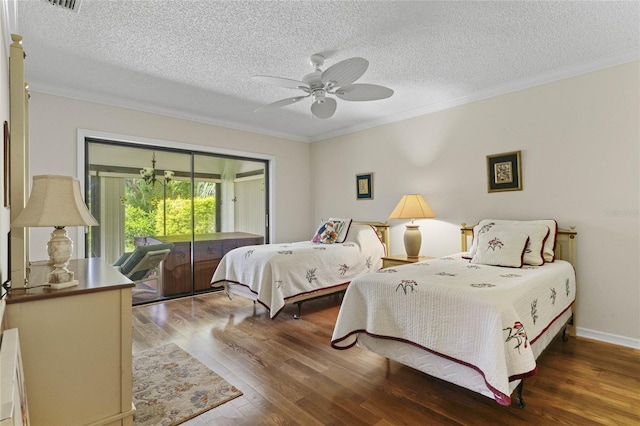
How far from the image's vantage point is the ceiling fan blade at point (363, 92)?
8.57 feet

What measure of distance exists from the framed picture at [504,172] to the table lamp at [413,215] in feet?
2.39

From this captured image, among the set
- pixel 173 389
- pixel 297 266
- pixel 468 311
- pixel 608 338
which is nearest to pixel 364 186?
pixel 297 266

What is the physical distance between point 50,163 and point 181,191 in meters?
1.42

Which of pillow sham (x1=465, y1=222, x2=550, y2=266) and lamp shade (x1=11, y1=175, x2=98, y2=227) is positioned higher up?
lamp shade (x1=11, y1=175, x2=98, y2=227)

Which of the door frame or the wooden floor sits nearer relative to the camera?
the wooden floor

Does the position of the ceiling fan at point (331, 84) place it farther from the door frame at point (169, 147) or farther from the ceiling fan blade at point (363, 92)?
the door frame at point (169, 147)

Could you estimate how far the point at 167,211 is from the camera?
4363 mm

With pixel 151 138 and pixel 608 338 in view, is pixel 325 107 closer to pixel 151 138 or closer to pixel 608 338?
pixel 151 138

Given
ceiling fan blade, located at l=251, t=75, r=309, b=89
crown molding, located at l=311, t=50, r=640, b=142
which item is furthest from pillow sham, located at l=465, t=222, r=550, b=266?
ceiling fan blade, located at l=251, t=75, r=309, b=89

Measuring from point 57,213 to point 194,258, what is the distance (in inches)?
126

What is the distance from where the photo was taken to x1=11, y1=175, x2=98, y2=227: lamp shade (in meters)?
1.44

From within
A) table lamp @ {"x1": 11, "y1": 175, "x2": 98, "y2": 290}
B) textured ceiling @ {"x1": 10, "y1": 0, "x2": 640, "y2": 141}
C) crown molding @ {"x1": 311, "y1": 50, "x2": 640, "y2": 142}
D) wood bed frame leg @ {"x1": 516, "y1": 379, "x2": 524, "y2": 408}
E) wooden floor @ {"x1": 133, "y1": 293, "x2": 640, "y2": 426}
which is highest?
textured ceiling @ {"x1": 10, "y1": 0, "x2": 640, "y2": 141}

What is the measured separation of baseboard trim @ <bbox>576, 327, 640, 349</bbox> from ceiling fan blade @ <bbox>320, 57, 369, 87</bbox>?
303 cm

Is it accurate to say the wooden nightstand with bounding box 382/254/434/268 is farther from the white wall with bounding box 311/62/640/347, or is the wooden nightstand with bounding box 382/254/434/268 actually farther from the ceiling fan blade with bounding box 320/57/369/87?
the ceiling fan blade with bounding box 320/57/369/87
